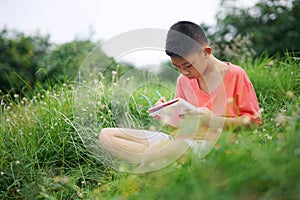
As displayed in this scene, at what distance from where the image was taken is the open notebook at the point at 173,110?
2348 mm

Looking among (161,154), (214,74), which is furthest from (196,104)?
(161,154)

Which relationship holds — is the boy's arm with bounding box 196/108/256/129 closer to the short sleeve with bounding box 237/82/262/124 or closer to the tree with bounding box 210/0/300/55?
the short sleeve with bounding box 237/82/262/124

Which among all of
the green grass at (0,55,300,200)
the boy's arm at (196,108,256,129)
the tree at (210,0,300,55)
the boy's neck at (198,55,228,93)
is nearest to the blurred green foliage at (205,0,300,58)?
the tree at (210,0,300,55)

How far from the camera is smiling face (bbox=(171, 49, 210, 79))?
7.73ft

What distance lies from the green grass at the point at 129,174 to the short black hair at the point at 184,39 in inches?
22.3

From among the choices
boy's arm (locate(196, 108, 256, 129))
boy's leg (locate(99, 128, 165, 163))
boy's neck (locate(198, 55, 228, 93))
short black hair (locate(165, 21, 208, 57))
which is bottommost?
boy's leg (locate(99, 128, 165, 163))

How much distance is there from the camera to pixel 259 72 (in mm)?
3885

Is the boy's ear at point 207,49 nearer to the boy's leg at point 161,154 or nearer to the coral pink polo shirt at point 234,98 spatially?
the coral pink polo shirt at point 234,98

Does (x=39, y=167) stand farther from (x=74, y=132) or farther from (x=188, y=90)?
(x=188, y=90)

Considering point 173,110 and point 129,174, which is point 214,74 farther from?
point 129,174

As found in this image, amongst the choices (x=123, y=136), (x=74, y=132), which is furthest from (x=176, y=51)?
(x=74, y=132)

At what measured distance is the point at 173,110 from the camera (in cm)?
243

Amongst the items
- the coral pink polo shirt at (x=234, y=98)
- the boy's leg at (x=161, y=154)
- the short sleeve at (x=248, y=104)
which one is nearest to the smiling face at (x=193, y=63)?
the coral pink polo shirt at (x=234, y=98)

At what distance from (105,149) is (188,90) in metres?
0.69
